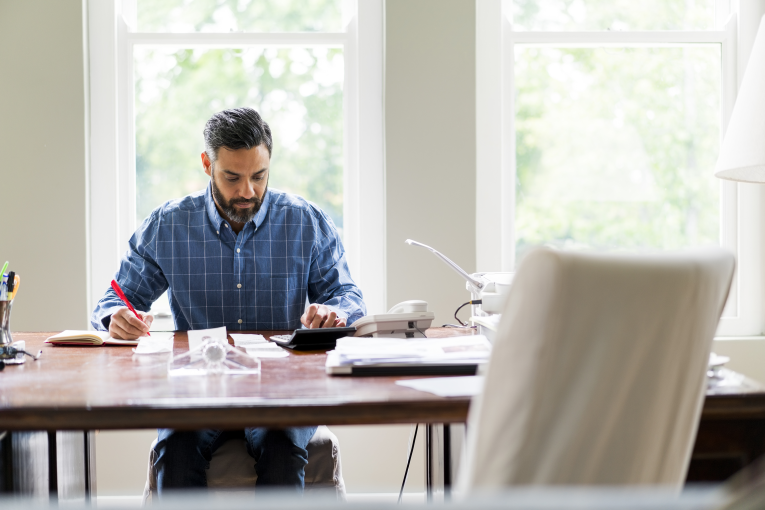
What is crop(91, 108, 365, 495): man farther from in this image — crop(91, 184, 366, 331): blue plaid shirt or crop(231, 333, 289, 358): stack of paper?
crop(231, 333, 289, 358): stack of paper

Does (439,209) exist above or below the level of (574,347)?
above

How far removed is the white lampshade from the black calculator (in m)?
1.15

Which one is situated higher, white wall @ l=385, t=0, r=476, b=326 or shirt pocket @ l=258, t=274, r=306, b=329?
white wall @ l=385, t=0, r=476, b=326

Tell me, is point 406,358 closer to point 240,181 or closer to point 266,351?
point 266,351

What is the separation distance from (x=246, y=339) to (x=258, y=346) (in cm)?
13

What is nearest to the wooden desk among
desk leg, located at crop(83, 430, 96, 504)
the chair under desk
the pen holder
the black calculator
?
the chair under desk

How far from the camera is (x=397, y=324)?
158 cm

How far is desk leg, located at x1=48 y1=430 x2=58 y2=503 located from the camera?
4.46 feet

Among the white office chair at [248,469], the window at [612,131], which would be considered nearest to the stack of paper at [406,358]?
the white office chair at [248,469]

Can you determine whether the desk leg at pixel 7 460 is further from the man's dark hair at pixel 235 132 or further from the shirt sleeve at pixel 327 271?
the man's dark hair at pixel 235 132

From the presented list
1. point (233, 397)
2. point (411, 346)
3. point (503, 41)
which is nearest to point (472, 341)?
point (411, 346)

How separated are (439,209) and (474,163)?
9.1 inches

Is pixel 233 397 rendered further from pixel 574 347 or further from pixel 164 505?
pixel 164 505

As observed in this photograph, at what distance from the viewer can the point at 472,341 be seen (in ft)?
4.63
